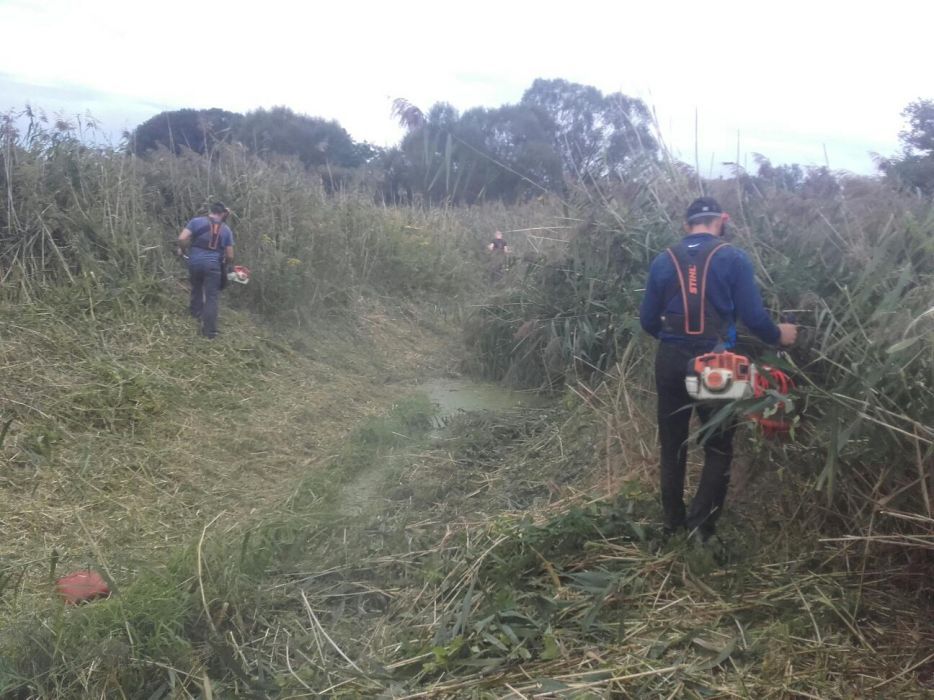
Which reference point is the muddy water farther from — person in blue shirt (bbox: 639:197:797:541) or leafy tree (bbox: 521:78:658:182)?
person in blue shirt (bbox: 639:197:797:541)

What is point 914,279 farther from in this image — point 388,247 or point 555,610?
point 388,247

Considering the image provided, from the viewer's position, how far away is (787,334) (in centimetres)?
389

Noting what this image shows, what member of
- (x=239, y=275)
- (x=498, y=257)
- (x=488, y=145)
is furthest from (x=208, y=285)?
(x=488, y=145)

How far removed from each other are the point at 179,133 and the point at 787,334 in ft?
51.3

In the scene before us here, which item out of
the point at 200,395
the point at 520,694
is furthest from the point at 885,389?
the point at 200,395

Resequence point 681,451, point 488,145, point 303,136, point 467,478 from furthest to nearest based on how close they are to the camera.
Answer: point 303,136
point 488,145
point 467,478
point 681,451

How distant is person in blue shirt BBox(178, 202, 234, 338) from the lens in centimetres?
945

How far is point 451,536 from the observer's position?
4.59 metres

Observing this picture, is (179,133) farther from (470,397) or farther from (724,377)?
(724,377)

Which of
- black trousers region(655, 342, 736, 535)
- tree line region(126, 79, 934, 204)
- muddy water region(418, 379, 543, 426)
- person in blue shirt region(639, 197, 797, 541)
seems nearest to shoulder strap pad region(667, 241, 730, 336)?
person in blue shirt region(639, 197, 797, 541)

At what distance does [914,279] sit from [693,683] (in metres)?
2.12

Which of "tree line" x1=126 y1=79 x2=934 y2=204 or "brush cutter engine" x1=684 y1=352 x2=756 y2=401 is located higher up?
"tree line" x1=126 y1=79 x2=934 y2=204

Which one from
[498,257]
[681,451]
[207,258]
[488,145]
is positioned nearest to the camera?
[681,451]

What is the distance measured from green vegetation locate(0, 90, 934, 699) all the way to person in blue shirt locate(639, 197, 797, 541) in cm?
18
